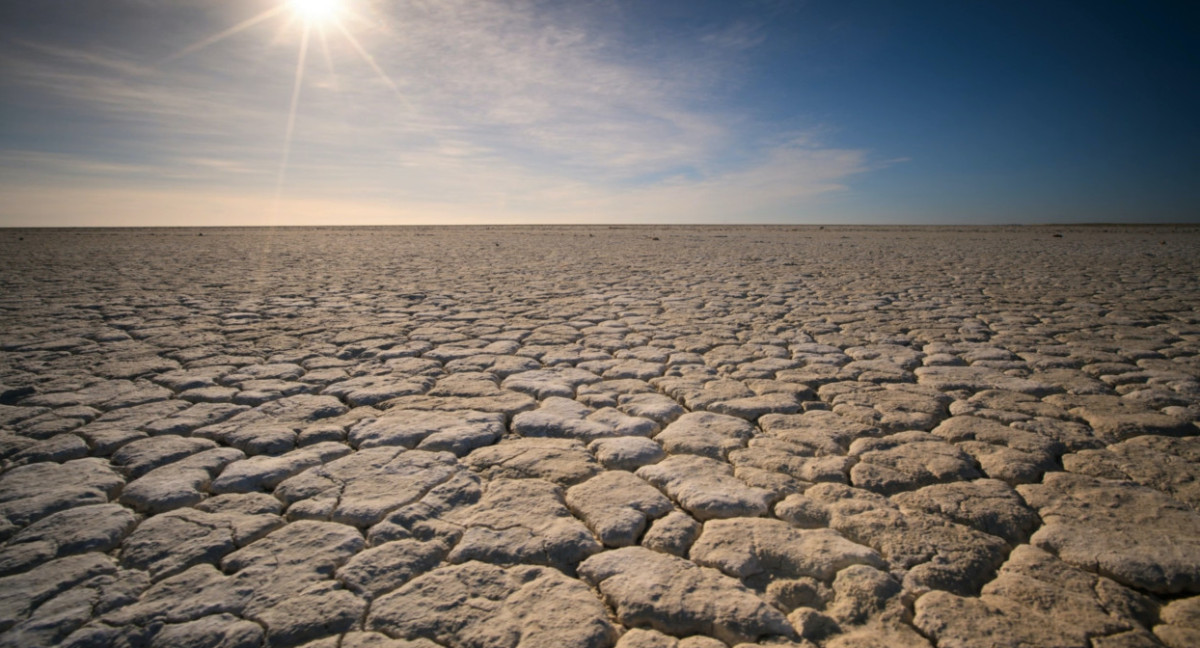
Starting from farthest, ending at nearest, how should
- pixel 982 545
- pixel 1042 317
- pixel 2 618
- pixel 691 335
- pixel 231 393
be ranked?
pixel 1042 317, pixel 691 335, pixel 231 393, pixel 982 545, pixel 2 618

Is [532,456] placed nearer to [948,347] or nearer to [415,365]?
[415,365]

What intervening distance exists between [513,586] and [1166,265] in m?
11.3

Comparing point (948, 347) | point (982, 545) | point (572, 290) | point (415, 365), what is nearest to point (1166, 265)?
point (948, 347)

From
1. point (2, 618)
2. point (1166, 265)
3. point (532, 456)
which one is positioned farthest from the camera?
point (1166, 265)

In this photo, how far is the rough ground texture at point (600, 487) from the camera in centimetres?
120

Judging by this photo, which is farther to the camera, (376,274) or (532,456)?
(376,274)

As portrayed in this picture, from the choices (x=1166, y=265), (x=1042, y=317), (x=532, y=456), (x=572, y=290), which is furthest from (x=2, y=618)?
(x=1166, y=265)

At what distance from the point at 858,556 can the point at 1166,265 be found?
10586mm

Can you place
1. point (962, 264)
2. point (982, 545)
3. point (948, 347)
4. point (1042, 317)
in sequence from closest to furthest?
point (982, 545), point (948, 347), point (1042, 317), point (962, 264)

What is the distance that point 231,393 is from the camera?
261 cm

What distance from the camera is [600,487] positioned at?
1.75 meters

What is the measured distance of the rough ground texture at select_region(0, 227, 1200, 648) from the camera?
47.4 inches

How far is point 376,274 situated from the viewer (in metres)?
7.79

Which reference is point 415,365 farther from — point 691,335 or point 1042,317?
point 1042,317
